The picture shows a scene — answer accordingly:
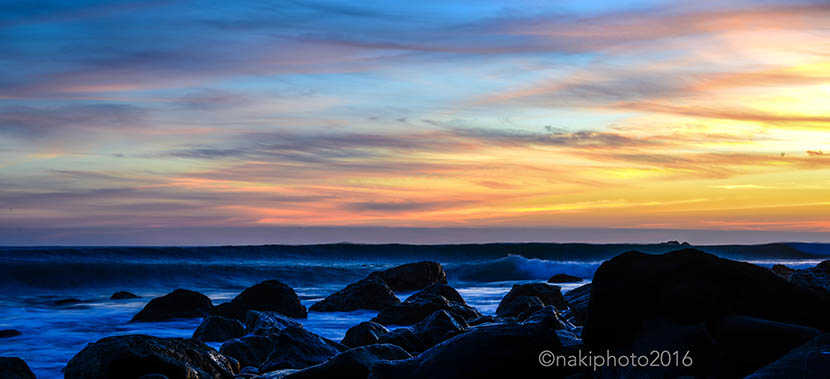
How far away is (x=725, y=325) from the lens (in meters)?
4.80

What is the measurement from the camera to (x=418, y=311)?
43.2 ft

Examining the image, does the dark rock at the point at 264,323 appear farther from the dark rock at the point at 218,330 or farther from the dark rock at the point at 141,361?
the dark rock at the point at 141,361

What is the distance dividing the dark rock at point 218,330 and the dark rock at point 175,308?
3.98m

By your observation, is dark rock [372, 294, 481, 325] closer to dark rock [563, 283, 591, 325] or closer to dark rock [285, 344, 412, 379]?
dark rock [563, 283, 591, 325]

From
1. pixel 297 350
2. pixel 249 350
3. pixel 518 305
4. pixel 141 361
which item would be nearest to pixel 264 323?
pixel 249 350

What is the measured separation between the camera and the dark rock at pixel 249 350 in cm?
866

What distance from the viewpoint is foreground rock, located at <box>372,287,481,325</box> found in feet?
42.2

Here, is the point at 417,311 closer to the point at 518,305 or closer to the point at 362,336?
the point at 518,305

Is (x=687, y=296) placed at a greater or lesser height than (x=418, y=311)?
greater

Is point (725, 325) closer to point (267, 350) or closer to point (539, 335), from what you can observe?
point (539, 335)

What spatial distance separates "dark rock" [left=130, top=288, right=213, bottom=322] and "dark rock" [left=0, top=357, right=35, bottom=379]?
7321mm

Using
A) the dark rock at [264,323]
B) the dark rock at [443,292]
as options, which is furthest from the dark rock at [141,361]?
the dark rock at [443,292]

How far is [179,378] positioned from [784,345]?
4691 millimetres

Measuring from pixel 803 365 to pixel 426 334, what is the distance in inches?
223
